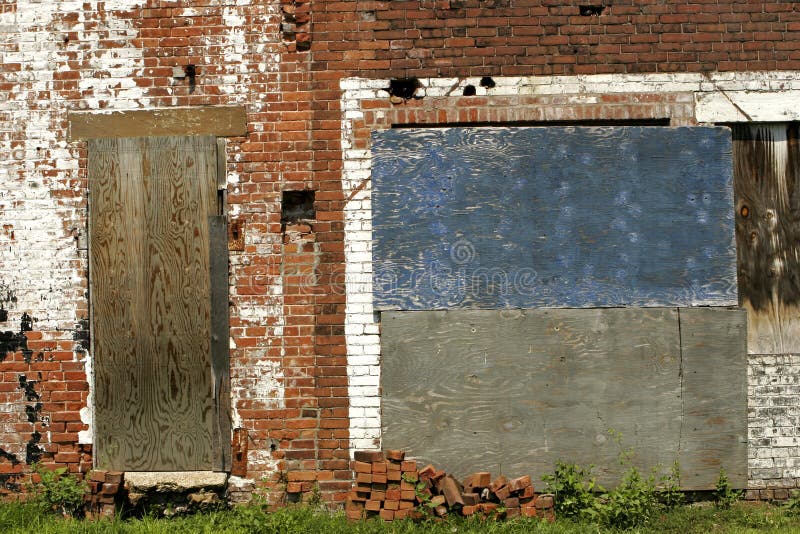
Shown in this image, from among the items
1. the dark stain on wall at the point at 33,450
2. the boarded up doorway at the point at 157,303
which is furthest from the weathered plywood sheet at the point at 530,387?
the dark stain on wall at the point at 33,450

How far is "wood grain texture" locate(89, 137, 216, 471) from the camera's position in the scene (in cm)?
542

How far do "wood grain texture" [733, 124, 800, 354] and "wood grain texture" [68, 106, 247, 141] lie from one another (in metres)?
4.11

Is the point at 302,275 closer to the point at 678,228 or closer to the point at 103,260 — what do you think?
the point at 103,260

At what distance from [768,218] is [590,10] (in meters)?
2.24

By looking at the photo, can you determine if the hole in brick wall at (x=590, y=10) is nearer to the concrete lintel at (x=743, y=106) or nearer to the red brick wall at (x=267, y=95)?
the red brick wall at (x=267, y=95)

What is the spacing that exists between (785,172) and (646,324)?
174 centimetres

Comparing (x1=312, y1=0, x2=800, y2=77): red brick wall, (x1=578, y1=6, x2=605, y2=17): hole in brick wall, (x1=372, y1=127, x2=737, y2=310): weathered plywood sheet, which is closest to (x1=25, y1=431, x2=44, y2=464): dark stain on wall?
(x1=372, y1=127, x2=737, y2=310): weathered plywood sheet

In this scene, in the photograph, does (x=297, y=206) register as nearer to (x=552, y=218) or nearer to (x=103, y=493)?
(x=552, y=218)

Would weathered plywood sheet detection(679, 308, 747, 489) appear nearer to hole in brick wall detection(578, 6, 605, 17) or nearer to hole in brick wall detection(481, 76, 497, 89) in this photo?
hole in brick wall detection(481, 76, 497, 89)

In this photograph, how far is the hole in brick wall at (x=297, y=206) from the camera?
5512 millimetres

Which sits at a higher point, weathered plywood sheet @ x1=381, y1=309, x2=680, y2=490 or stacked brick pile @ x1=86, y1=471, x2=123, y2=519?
weathered plywood sheet @ x1=381, y1=309, x2=680, y2=490

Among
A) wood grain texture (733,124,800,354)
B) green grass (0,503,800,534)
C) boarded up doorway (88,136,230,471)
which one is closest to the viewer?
green grass (0,503,800,534)

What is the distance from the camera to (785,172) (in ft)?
18.2

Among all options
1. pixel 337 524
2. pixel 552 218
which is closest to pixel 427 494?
pixel 337 524
